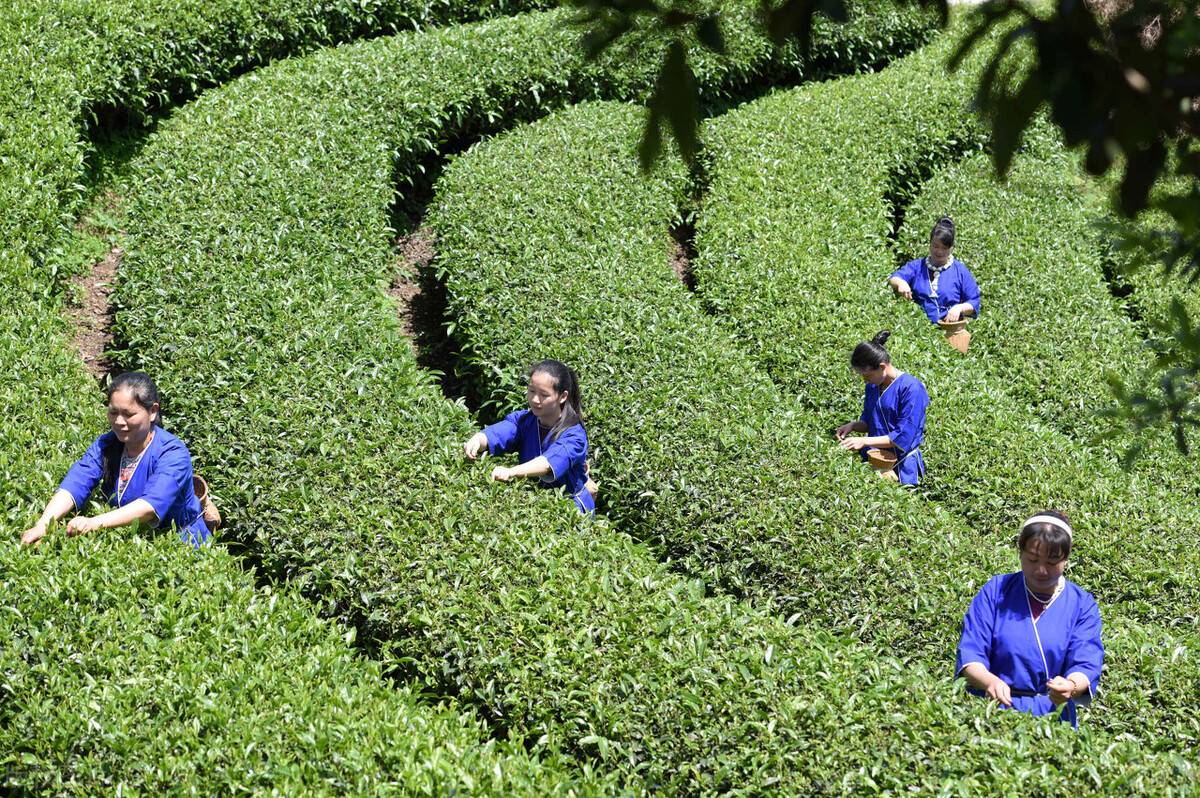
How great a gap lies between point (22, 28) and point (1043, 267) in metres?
9.04

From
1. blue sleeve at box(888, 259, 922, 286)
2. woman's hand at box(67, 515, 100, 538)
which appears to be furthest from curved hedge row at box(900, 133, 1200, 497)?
woman's hand at box(67, 515, 100, 538)

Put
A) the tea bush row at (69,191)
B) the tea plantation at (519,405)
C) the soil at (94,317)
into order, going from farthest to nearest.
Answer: the soil at (94,317), the tea plantation at (519,405), the tea bush row at (69,191)

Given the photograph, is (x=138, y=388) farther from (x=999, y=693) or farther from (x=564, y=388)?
(x=999, y=693)

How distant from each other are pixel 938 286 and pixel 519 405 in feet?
13.3

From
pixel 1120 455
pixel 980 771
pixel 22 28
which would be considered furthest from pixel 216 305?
pixel 1120 455

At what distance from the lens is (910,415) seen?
7.98 m


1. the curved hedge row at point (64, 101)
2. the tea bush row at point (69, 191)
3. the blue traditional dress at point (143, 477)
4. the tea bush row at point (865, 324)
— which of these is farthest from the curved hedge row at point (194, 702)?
the tea bush row at point (865, 324)

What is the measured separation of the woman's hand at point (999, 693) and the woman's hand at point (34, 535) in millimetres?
4290

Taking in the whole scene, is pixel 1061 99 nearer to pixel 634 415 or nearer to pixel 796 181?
pixel 634 415

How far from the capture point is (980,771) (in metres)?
5.12

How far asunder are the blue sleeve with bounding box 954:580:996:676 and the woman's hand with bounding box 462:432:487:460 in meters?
2.76

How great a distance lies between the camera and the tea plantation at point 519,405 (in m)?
5.30

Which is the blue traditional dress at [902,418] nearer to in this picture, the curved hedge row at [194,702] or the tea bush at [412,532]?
the tea bush at [412,532]

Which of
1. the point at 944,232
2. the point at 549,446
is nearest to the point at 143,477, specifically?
the point at 549,446
